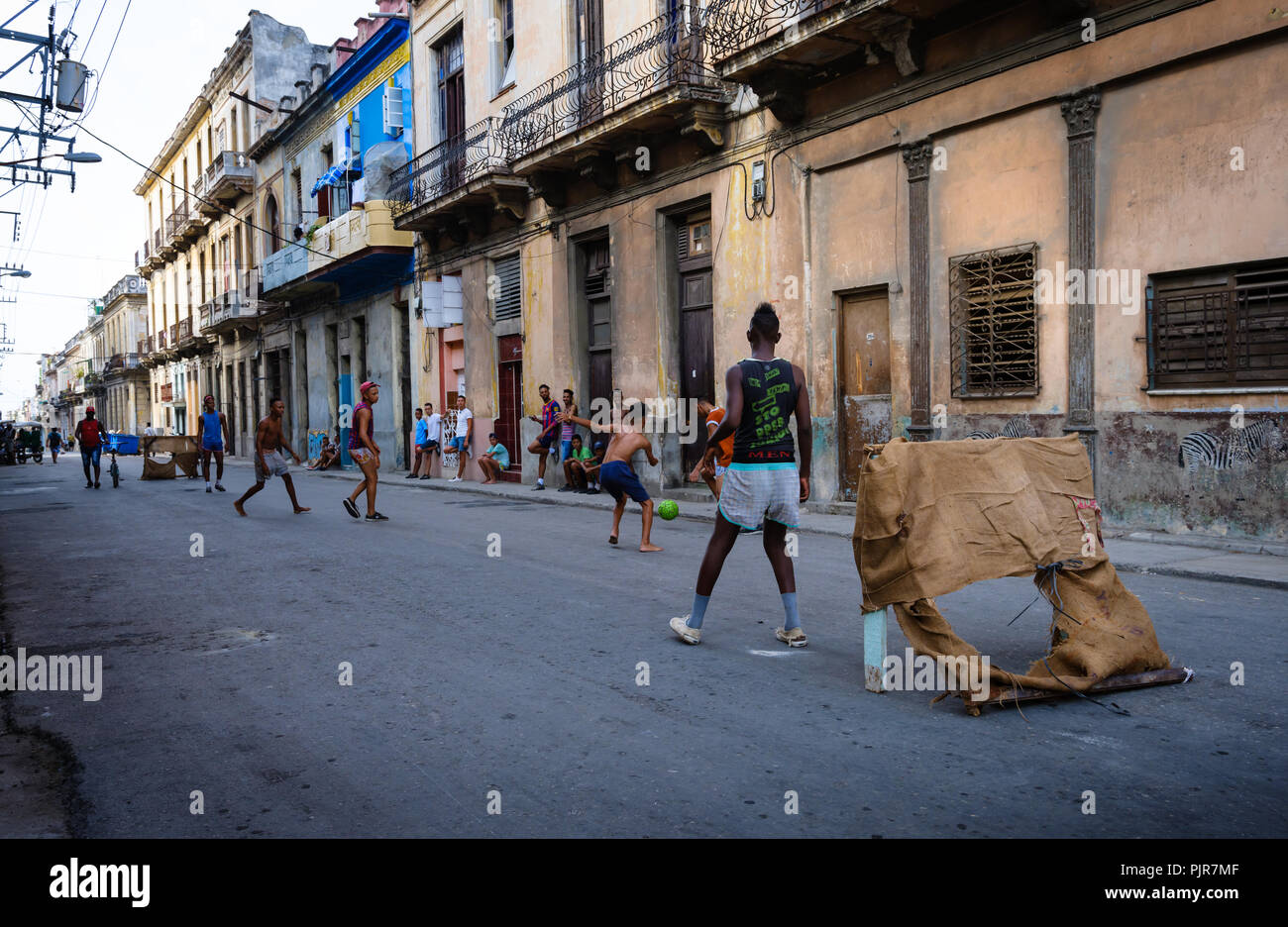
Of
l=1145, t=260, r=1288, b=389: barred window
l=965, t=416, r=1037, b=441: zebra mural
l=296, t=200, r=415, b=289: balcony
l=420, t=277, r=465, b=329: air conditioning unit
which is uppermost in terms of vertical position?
l=296, t=200, r=415, b=289: balcony

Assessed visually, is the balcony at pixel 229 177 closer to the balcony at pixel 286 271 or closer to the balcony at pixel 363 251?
the balcony at pixel 286 271

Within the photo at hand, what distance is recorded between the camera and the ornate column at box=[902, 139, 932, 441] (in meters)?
12.4

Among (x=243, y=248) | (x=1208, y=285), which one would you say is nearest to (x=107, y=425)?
(x=243, y=248)

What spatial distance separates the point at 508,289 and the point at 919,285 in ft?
39.0

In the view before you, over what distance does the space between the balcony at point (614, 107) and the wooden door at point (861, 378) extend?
400cm

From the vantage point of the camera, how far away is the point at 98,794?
380 centimetres

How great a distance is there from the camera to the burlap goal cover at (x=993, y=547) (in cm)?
458

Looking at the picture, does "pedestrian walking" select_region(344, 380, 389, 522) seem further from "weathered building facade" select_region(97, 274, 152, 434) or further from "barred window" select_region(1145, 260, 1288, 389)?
"weathered building facade" select_region(97, 274, 152, 434)

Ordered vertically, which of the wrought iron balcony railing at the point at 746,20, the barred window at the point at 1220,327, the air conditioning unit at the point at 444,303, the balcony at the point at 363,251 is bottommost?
the barred window at the point at 1220,327

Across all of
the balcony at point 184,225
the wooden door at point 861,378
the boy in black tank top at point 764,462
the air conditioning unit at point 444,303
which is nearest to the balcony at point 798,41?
the wooden door at point 861,378

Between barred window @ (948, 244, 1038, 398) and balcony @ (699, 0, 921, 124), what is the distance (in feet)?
8.97

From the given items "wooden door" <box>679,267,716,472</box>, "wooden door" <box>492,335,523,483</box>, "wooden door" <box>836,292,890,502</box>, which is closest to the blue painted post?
"wooden door" <box>836,292,890,502</box>

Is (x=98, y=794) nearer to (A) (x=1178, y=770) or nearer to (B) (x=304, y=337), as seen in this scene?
(A) (x=1178, y=770)
